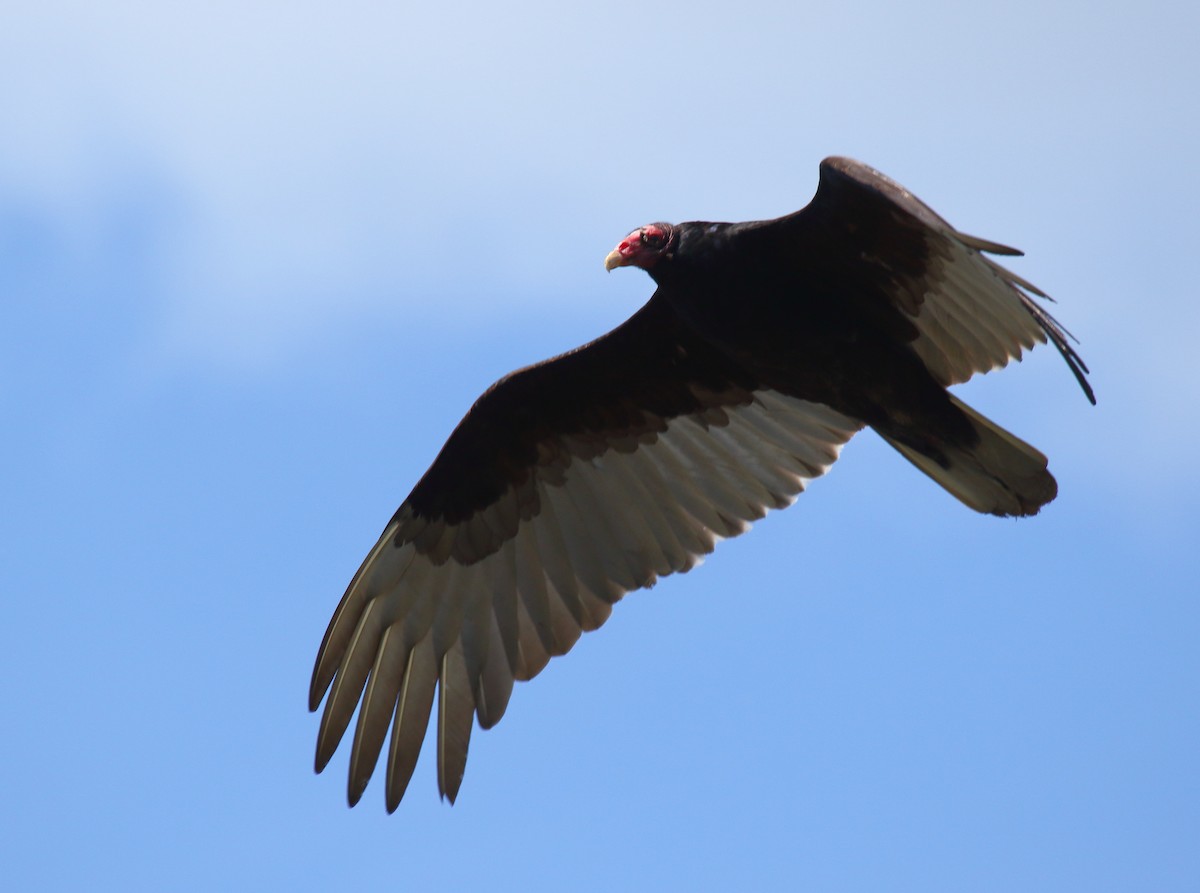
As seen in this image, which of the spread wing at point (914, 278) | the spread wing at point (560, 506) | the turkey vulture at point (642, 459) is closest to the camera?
the spread wing at point (914, 278)

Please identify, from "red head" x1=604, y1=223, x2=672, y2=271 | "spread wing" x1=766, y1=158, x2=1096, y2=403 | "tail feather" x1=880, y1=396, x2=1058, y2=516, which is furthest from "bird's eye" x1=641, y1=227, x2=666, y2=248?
"tail feather" x1=880, y1=396, x2=1058, y2=516

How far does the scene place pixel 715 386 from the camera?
7.26 m

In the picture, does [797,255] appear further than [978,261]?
Yes

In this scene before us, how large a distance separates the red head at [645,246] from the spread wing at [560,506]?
580mm

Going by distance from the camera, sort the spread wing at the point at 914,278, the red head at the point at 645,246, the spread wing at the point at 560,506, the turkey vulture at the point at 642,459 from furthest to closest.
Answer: the spread wing at the point at 560,506
the red head at the point at 645,246
the turkey vulture at the point at 642,459
the spread wing at the point at 914,278

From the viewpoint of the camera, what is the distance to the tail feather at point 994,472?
6.27 m

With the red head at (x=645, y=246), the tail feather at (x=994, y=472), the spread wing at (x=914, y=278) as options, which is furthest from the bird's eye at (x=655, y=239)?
the tail feather at (x=994, y=472)

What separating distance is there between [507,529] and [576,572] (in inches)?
15.1

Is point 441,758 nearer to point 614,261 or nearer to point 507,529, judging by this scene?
point 507,529

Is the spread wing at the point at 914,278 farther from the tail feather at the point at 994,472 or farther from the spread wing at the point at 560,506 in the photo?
the spread wing at the point at 560,506

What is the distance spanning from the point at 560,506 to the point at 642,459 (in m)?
0.42

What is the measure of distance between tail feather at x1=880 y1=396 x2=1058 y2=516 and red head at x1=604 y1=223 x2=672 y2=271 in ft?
4.07

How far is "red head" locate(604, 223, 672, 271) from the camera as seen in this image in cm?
634

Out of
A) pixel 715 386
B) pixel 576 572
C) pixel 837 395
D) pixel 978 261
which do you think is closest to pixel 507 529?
pixel 576 572
